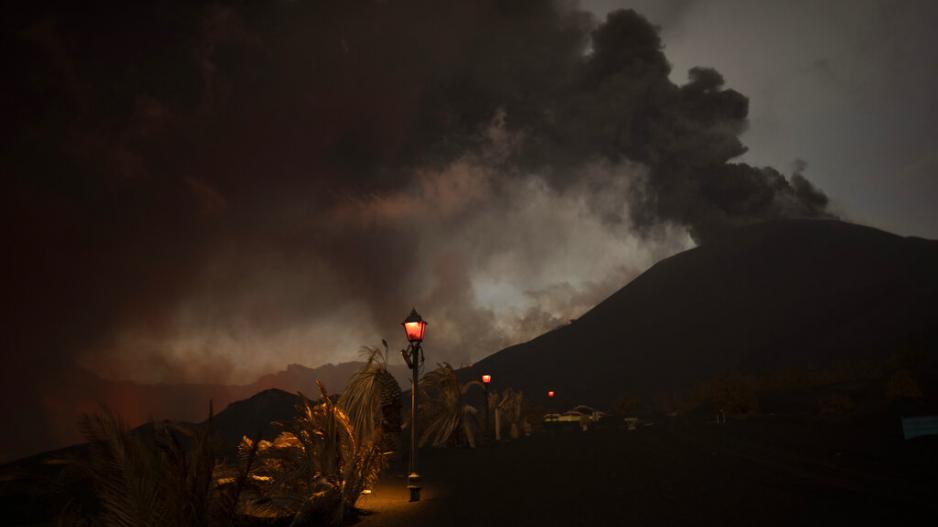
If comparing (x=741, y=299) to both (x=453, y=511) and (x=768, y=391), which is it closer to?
(x=768, y=391)

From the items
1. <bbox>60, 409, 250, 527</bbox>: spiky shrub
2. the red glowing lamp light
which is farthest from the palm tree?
<bbox>60, 409, 250, 527</bbox>: spiky shrub

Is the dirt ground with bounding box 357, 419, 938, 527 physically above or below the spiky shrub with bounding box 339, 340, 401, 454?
below

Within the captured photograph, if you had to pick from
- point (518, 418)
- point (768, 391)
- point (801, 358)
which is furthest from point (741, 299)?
point (518, 418)

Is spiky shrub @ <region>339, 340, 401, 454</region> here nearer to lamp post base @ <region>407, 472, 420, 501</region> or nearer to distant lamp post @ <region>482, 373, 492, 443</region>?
lamp post base @ <region>407, 472, 420, 501</region>

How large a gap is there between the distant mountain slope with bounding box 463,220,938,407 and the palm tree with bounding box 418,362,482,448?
90689 millimetres

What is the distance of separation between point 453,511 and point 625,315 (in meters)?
169

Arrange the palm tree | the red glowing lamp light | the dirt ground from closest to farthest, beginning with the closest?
the dirt ground
the red glowing lamp light
the palm tree

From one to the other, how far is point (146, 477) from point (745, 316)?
519ft

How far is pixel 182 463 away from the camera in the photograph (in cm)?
494

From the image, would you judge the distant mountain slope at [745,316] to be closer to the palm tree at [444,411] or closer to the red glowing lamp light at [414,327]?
the palm tree at [444,411]

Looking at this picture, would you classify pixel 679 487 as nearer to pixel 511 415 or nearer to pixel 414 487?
pixel 414 487

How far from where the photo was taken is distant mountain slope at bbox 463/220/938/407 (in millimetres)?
111812

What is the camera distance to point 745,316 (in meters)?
142

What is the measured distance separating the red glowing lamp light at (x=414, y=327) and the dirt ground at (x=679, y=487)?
3214 mm
